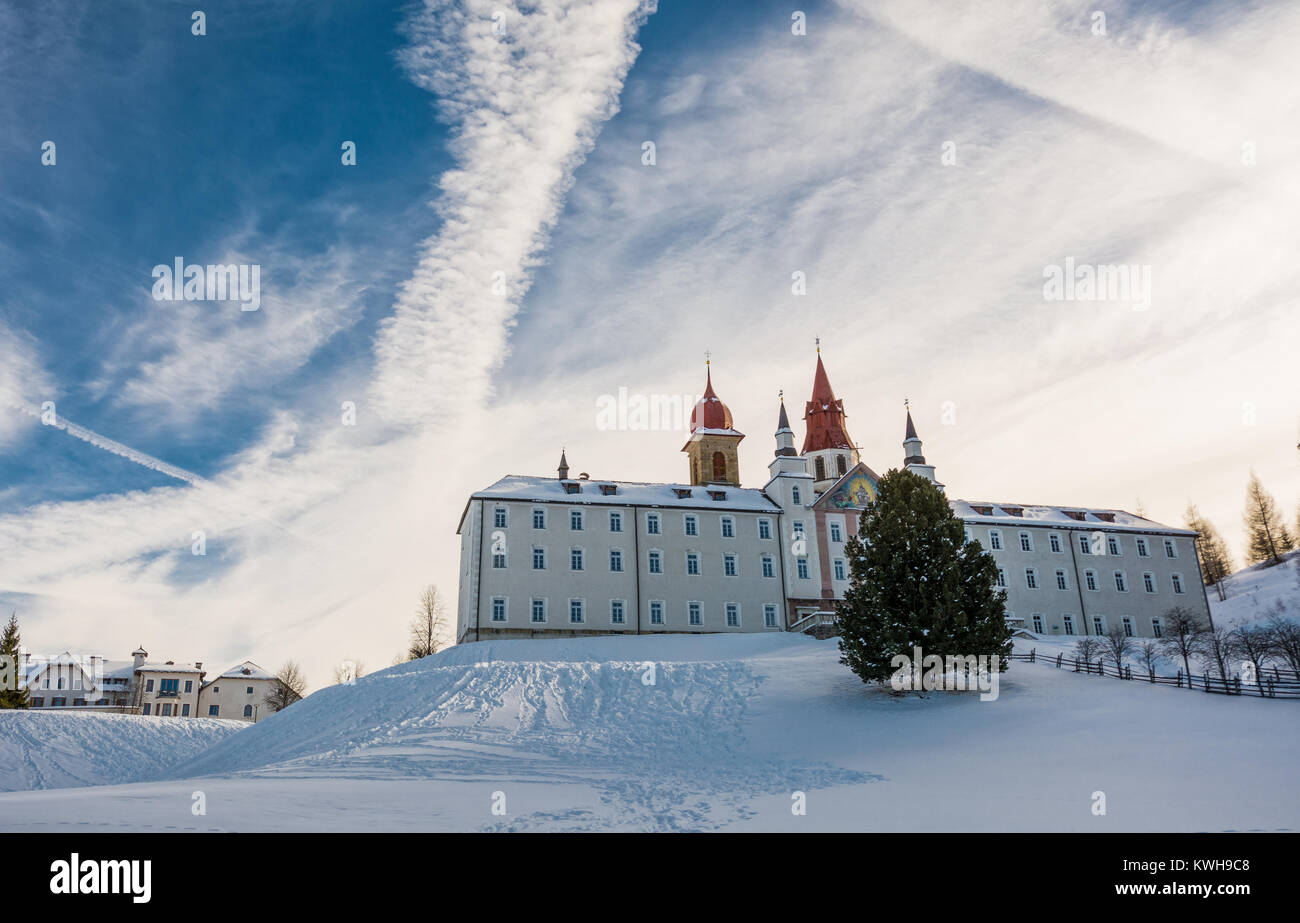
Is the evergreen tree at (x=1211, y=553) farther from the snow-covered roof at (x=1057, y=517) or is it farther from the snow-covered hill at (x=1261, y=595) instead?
the snow-covered roof at (x=1057, y=517)

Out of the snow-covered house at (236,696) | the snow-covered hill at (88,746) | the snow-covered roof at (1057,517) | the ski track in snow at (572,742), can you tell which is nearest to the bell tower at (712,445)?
the snow-covered roof at (1057,517)

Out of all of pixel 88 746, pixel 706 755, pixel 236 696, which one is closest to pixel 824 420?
pixel 706 755

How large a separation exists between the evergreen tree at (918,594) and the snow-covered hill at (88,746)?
2634 centimetres

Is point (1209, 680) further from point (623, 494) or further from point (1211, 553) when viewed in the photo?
point (1211, 553)

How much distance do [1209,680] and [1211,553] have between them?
3132 inches

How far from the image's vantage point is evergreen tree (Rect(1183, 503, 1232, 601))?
306 feet

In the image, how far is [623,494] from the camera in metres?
50.1

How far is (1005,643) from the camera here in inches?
1259

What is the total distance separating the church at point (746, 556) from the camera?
46.0 metres

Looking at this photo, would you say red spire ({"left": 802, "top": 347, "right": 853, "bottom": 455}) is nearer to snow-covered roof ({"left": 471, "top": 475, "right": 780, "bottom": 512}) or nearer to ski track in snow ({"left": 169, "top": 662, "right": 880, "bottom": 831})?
snow-covered roof ({"left": 471, "top": 475, "right": 780, "bottom": 512})

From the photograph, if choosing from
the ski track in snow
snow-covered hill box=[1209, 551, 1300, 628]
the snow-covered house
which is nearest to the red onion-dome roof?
the ski track in snow
